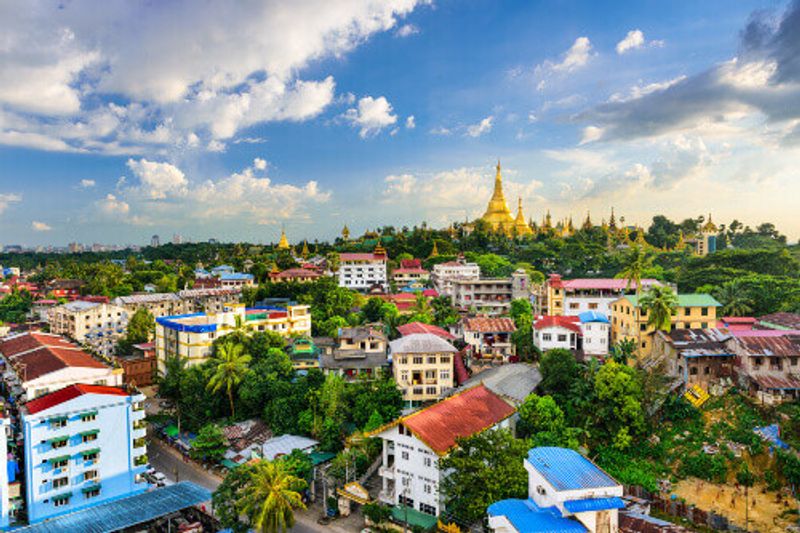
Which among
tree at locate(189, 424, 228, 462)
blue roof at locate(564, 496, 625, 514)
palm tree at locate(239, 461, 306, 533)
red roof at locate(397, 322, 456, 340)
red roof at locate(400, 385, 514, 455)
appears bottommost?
tree at locate(189, 424, 228, 462)

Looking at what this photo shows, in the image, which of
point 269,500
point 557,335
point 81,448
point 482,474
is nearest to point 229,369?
point 81,448

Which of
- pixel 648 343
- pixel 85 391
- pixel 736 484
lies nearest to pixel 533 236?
pixel 648 343

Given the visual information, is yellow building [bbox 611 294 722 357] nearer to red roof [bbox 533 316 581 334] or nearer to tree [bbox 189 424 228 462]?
red roof [bbox 533 316 581 334]

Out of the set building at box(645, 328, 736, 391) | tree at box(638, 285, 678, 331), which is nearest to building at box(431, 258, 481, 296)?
tree at box(638, 285, 678, 331)

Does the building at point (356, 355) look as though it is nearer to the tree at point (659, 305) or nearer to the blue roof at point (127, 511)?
the blue roof at point (127, 511)

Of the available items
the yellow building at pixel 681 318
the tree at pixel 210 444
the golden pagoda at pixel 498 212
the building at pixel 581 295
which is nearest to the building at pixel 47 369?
the tree at pixel 210 444

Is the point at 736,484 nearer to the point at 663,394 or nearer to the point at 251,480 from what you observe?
the point at 663,394
